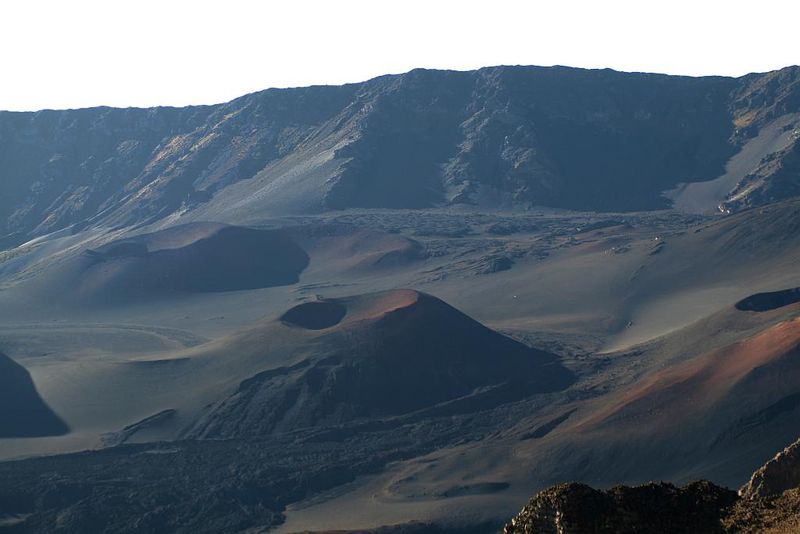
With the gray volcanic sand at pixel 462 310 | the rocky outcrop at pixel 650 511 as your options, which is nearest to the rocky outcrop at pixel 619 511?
the rocky outcrop at pixel 650 511

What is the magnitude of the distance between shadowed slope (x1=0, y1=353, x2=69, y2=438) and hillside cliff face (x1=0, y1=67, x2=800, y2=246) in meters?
79.3

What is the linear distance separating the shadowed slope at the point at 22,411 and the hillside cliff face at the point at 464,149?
79264 millimetres

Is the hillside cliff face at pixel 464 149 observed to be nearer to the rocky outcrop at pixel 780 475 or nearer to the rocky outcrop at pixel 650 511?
the rocky outcrop at pixel 780 475

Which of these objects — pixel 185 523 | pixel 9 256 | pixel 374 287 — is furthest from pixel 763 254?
pixel 9 256

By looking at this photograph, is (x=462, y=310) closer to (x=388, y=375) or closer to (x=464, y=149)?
(x=388, y=375)

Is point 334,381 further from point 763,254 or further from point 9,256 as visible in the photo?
point 9,256

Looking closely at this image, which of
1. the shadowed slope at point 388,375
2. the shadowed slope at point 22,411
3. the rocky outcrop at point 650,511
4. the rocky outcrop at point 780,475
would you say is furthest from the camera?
the shadowed slope at point 22,411

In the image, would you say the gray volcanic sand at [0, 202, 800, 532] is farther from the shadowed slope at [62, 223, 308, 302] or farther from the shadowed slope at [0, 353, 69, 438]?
the shadowed slope at [62, 223, 308, 302]

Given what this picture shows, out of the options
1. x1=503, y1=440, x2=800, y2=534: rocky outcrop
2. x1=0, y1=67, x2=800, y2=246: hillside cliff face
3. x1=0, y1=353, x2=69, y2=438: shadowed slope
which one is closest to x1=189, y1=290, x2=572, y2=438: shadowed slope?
x1=0, y1=353, x2=69, y2=438: shadowed slope

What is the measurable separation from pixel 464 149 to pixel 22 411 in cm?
10542

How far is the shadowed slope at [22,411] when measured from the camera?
74.6m

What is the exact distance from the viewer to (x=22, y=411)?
7838 cm

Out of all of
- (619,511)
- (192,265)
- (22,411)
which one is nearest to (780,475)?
(619,511)

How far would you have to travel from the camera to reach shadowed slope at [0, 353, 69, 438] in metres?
74.6
